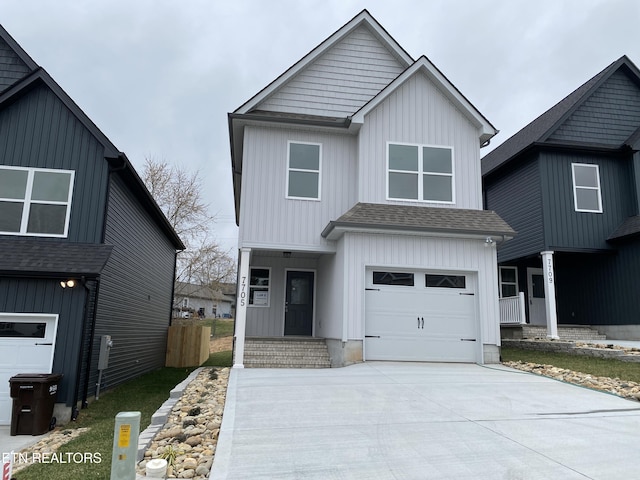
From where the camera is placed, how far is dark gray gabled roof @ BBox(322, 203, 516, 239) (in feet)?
33.8

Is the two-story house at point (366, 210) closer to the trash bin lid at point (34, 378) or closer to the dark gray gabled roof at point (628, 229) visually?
the trash bin lid at point (34, 378)

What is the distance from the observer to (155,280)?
16109 millimetres

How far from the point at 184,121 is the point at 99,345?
36.0 meters

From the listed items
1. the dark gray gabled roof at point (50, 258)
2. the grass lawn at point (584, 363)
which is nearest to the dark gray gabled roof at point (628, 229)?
the grass lawn at point (584, 363)

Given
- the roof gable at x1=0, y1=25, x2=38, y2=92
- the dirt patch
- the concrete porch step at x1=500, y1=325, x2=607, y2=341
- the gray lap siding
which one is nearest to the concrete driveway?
the gray lap siding

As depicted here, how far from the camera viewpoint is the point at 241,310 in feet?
35.4

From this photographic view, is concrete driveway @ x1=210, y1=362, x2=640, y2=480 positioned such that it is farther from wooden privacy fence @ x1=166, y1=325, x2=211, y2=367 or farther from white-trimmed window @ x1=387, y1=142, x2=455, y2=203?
wooden privacy fence @ x1=166, y1=325, x2=211, y2=367

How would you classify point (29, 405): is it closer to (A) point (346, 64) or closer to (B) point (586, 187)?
(A) point (346, 64)

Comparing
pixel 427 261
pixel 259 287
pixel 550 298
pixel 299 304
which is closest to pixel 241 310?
pixel 259 287

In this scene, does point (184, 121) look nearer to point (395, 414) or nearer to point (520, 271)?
point (520, 271)

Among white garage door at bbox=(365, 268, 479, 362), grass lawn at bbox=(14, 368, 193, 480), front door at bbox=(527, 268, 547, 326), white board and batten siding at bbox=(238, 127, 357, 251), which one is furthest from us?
front door at bbox=(527, 268, 547, 326)

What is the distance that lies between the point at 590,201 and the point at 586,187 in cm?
50

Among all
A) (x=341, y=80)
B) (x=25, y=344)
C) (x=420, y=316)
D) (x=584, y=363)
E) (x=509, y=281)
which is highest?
(x=341, y=80)

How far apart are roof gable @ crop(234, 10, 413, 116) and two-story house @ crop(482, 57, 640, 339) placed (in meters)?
5.72
